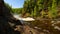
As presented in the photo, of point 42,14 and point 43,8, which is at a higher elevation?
point 43,8

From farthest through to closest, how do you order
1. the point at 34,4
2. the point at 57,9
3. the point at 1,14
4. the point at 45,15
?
the point at 34,4
the point at 45,15
the point at 57,9
the point at 1,14

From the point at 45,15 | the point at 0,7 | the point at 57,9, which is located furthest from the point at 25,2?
the point at 0,7

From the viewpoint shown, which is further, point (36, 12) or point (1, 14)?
point (36, 12)

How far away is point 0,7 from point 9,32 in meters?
5.13

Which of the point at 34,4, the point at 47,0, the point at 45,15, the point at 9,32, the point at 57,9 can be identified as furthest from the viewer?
the point at 34,4

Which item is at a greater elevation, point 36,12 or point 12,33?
point 12,33

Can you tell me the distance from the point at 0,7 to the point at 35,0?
91.7 meters

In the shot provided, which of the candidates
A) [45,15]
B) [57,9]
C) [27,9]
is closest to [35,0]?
[27,9]

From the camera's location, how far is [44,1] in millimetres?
95125

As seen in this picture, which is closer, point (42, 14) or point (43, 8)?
point (42, 14)

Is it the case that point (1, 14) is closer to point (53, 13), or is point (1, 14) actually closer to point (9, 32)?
point (9, 32)

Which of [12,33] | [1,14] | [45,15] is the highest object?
[1,14]

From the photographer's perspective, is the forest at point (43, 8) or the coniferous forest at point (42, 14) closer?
the coniferous forest at point (42, 14)

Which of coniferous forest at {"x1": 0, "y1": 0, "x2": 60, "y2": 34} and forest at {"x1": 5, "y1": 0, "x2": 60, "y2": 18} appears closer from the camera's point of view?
coniferous forest at {"x1": 0, "y1": 0, "x2": 60, "y2": 34}
